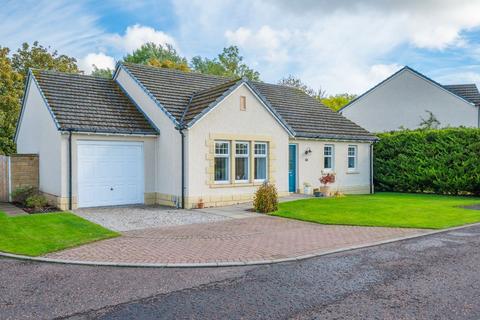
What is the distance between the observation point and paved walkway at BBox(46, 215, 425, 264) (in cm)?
864

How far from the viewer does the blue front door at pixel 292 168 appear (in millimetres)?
20781

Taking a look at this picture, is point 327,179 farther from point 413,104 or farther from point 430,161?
point 413,104

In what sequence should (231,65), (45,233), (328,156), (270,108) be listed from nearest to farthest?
1. (45,233)
2. (270,108)
3. (328,156)
4. (231,65)

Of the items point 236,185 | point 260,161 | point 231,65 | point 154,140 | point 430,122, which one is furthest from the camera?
point 231,65

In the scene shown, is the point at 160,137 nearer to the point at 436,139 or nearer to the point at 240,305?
the point at 240,305

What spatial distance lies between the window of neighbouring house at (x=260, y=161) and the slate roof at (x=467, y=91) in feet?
69.9

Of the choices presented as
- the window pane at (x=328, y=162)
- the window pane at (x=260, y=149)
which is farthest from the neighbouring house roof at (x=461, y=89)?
the window pane at (x=260, y=149)

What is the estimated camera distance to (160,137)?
1772 centimetres


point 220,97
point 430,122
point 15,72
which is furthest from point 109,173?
point 430,122

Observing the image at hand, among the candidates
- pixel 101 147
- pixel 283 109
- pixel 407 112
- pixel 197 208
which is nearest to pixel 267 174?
pixel 197 208

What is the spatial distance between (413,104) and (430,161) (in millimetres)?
13376

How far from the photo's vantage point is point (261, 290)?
Answer: 21.3 feet

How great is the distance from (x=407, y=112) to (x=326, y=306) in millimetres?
32315

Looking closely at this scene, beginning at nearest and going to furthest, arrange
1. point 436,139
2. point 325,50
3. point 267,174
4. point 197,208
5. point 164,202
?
point 197,208
point 164,202
point 267,174
point 325,50
point 436,139
